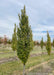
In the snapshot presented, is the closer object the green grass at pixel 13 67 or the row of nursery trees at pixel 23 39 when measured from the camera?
the row of nursery trees at pixel 23 39

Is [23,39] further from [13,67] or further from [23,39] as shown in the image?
[13,67]

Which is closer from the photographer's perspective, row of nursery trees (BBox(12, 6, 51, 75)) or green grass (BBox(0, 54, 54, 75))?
row of nursery trees (BBox(12, 6, 51, 75))

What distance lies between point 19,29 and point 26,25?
2.91ft

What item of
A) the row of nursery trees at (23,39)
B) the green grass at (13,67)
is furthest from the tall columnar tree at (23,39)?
the green grass at (13,67)

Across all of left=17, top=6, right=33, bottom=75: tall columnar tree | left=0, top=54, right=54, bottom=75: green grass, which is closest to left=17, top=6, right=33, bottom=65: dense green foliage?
left=17, top=6, right=33, bottom=75: tall columnar tree

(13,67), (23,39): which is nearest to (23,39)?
(23,39)

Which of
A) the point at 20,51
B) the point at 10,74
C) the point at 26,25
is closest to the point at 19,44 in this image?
the point at 20,51

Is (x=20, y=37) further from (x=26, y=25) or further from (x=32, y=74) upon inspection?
(x=32, y=74)

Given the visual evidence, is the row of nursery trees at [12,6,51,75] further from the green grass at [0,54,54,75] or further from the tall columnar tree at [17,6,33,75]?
the green grass at [0,54,54,75]

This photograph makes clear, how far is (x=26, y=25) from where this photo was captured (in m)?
9.05

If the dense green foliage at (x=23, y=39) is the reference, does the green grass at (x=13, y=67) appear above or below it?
below

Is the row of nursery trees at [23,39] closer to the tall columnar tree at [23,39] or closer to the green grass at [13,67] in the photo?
the tall columnar tree at [23,39]

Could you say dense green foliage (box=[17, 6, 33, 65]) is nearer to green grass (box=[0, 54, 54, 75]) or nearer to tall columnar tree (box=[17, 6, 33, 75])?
tall columnar tree (box=[17, 6, 33, 75])

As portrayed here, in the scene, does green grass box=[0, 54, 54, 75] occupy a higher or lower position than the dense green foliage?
lower
